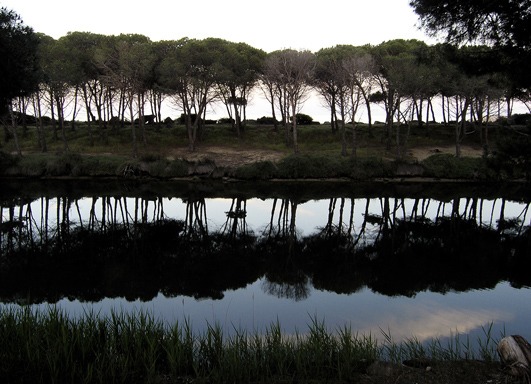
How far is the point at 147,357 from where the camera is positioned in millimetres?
6309

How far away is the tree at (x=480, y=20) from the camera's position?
8.98 m

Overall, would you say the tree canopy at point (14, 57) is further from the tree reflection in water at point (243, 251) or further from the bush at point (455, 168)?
the bush at point (455, 168)

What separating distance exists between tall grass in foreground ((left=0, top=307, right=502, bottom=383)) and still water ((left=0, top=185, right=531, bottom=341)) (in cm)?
→ 159

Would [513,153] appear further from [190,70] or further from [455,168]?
[190,70]

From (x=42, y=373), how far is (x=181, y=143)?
4514cm

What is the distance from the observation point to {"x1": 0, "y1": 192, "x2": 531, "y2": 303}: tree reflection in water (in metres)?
12.1

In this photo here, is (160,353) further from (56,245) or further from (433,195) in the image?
(433,195)

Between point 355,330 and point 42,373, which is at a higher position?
point 42,373

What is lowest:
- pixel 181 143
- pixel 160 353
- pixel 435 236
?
pixel 435 236

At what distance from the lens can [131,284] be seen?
12.0 m

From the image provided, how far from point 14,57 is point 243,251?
9.35 metres

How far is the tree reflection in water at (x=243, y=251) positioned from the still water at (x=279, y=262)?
0.21ft

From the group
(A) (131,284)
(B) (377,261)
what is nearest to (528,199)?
(B) (377,261)

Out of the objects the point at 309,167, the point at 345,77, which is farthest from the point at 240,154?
the point at 345,77
